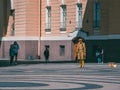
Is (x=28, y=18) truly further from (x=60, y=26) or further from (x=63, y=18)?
(x=63, y=18)

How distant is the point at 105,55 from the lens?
5250 cm

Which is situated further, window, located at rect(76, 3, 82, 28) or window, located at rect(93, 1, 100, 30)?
window, located at rect(76, 3, 82, 28)

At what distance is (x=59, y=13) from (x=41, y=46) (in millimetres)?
4171

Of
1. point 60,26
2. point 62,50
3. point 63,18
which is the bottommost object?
point 62,50

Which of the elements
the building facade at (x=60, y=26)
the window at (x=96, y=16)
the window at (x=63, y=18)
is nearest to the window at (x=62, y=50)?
the building facade at (x=60, y=26)

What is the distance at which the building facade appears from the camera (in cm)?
5256

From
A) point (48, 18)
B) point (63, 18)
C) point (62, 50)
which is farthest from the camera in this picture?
point (48, 18)

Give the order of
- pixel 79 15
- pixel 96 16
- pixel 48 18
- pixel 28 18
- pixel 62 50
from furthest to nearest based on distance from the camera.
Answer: pixel 48 18
pixel 28 18
pixel 62 50
pixel 79 15
pixel 96 16

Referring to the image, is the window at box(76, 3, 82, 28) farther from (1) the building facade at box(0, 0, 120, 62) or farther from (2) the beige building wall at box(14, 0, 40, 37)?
(2) the beige building wall at box(14, 0, 40, 37)

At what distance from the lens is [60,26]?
59094 millimetres

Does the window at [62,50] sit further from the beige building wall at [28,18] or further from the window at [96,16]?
the window at [96,16]

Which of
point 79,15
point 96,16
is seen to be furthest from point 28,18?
point 96,16

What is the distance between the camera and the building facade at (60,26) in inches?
2069

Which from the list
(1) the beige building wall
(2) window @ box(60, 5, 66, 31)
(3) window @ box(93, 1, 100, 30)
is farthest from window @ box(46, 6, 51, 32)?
(3) window @ box(93, 1, 100, 30)
